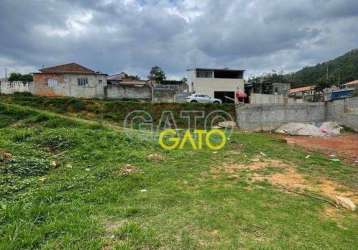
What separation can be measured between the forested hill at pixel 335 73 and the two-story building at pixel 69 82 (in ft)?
93.9

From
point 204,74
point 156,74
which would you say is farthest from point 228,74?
point 156,74

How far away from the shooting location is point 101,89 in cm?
2812

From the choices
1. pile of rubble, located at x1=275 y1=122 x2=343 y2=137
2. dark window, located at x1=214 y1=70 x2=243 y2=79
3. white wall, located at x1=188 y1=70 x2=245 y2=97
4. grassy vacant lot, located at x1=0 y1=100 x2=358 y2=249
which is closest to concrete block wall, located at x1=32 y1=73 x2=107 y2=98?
white wall, located at x1=188 y1=70 x2=245 y2=97

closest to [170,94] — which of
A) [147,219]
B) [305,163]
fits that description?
[305,163]

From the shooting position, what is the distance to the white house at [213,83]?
32875mm

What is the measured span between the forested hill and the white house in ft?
48.0

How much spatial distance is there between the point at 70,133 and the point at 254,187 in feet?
21.3

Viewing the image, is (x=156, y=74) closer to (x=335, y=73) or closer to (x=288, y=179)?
(x=335, y=73)

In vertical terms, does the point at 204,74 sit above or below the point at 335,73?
below

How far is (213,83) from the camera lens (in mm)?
33062

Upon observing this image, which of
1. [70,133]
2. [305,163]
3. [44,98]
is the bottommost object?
[305,163]

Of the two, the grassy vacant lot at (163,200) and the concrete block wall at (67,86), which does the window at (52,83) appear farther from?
the grassy vacant lot at (163,200)

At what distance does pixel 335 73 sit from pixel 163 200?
5336 cm

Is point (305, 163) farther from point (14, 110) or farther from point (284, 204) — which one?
point (14, 110)
